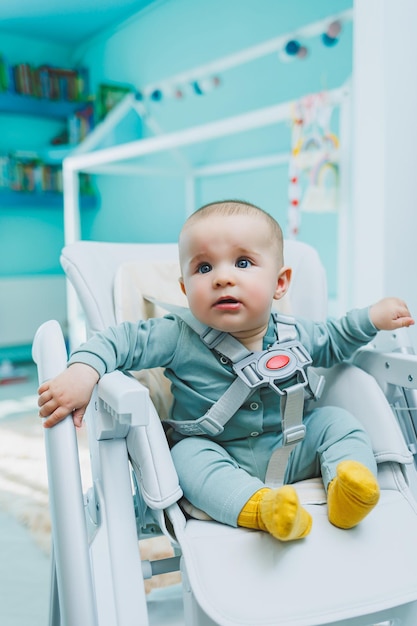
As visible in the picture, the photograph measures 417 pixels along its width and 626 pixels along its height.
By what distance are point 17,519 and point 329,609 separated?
122 cm

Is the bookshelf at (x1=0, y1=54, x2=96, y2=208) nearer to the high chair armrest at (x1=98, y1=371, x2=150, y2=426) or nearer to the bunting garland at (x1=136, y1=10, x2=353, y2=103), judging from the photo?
the bunting garland at (x1=136, y1=10, x2=353, y2=103)

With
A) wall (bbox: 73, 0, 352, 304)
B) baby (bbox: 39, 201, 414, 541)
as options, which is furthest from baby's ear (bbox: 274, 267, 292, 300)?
wall (bbox: 73, 0, 352, 304)

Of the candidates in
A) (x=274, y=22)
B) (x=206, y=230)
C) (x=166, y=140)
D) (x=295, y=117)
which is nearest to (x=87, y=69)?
(x=274, y=22)

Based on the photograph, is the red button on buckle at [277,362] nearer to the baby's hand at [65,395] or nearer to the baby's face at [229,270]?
the baby's face at [229,270]

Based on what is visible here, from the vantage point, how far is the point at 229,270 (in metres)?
0.92

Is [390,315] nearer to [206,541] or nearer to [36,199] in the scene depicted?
[206,541]

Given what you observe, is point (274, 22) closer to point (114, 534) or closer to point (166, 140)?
point (166, 140)

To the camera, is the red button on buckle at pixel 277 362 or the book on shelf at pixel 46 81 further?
the book on shelf at pixel 46 81

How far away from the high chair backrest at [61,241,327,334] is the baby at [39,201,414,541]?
0.36ft

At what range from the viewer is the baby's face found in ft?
3.01

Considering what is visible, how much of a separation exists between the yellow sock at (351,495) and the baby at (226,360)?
0.01m

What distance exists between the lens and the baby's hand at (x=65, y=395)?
769 millimetres

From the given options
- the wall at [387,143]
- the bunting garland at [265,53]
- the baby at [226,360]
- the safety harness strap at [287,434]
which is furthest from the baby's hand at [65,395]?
the bunting garland at [265,53]

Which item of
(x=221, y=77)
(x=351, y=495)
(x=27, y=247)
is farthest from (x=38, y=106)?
(x=351, y=495)
